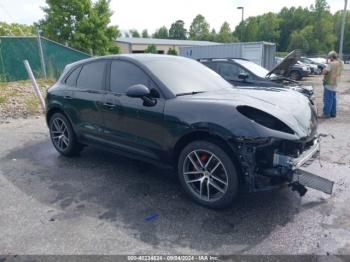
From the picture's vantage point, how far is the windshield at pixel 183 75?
3787 mm

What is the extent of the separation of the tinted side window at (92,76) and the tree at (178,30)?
102675mm

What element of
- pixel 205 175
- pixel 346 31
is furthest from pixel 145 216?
pixel 346 31

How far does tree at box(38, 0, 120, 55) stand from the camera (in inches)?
1035

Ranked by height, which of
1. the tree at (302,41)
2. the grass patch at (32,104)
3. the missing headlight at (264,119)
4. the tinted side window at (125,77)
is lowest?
the grass patch at (32,104)

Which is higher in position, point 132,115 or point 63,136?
point 132,115

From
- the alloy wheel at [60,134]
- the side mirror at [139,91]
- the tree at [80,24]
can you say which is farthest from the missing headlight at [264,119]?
the tree at [80,24]

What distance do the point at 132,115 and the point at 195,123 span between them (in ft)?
3.31

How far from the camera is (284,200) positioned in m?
3.55

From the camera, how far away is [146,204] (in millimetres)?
3557

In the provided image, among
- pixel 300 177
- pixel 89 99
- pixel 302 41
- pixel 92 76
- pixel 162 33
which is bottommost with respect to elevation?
pixel 300 177

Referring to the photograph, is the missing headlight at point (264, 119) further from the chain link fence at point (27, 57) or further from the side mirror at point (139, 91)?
the chain link fence at point (27, 57)

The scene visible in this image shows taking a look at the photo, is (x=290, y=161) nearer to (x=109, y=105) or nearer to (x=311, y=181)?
(x=311, y=181)

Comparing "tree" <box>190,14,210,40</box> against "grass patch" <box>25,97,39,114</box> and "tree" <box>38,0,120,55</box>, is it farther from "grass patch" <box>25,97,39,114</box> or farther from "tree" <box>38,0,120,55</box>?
"grass patch" <box>25,97,39,114</box>

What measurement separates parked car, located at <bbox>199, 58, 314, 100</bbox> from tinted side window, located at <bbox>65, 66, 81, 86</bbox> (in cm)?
406
